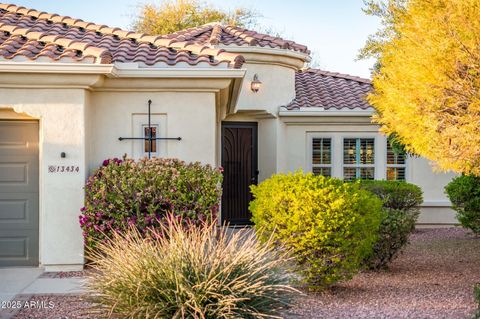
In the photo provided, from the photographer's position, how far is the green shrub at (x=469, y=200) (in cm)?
1439

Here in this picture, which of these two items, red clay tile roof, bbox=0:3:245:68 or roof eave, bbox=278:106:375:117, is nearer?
red clay tile roof, bbox=0:3:245:68

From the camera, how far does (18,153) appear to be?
1096 centimetres

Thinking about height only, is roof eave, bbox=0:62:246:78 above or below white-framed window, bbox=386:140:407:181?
above

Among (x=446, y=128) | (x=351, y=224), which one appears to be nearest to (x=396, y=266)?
(x=351, y=224)

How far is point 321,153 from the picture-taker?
57.9 feet

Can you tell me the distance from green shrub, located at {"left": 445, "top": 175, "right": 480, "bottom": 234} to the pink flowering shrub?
→ 651cm

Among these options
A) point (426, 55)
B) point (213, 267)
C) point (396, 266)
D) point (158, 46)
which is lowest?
point (396, 266)

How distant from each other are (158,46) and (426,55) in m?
5.51

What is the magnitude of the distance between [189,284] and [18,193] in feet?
18.2

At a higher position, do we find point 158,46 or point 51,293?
point 158,46

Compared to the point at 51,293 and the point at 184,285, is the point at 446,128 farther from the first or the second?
the point at 51,293

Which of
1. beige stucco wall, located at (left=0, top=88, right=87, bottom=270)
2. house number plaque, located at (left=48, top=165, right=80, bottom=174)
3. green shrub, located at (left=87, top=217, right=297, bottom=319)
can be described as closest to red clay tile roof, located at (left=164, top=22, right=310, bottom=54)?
beige stucco wall, located at (left=0, top=88, right=87, bottom=270)

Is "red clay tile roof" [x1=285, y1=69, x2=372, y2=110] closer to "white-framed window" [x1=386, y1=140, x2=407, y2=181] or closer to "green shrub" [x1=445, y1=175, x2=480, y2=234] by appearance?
"white-framed window" [x1=386, y1=140, x2=407, y2=181]

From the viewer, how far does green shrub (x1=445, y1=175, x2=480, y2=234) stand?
1439cm
